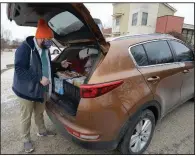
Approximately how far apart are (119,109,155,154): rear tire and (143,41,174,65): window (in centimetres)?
72

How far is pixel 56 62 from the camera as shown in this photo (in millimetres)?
2936

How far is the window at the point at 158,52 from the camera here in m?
2.44

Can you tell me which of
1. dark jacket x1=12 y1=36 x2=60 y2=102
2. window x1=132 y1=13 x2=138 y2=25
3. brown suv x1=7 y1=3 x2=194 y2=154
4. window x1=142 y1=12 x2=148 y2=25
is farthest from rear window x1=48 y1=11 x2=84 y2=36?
window x1=132 y1=13 x2=138 y2=25

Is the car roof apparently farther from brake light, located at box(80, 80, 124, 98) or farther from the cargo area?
brake light, located at box(80, 80, 124, 98)

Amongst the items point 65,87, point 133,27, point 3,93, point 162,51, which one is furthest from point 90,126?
point 133,27

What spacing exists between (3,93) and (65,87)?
3.06m

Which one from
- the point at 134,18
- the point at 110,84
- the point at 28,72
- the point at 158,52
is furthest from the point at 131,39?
the point at 134,18

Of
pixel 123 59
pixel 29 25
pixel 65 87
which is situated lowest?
pixel 65 87

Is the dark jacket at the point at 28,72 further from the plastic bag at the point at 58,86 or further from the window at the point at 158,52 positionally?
the window at the point at 158,52

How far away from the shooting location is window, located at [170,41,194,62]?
3000 millimetres

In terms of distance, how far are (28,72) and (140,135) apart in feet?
5.51

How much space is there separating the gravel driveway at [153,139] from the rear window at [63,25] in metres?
1.67

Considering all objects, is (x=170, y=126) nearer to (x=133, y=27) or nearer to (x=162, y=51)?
(x=162, y=51)

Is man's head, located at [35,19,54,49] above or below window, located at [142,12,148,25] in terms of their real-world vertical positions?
below
